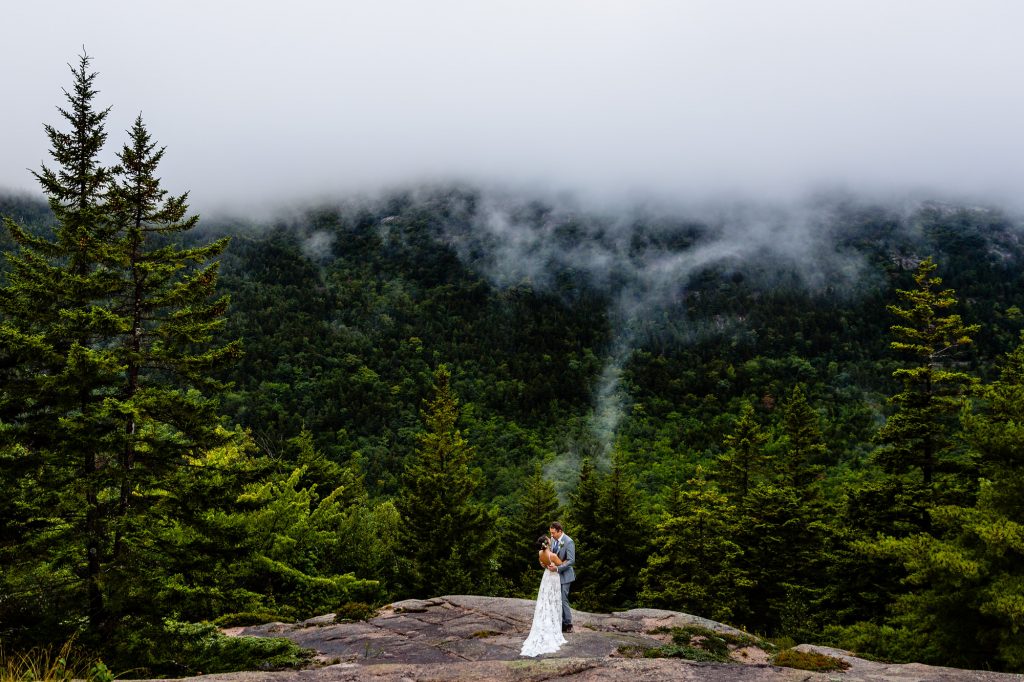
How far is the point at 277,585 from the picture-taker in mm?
24891

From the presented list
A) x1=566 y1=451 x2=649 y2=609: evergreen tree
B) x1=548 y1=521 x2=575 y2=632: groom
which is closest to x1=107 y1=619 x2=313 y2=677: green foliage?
x1=548 y1=521 x2=575 y2=632: groom

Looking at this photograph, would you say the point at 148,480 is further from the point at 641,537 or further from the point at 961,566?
the point at 641,537

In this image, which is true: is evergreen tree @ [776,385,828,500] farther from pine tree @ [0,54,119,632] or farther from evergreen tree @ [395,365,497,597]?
pine tree @ [0,54,119,632]

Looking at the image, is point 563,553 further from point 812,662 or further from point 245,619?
point 245,619

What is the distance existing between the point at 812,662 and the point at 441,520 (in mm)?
28634

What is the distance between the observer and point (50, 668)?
8.36 m

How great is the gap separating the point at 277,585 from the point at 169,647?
13.5 m

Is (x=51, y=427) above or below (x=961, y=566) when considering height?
above

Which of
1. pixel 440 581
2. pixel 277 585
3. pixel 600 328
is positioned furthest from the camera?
pixel 600 328

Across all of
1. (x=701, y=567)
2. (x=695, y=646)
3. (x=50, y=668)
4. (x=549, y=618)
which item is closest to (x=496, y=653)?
(x=549, y=618)

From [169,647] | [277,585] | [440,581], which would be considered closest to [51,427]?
[169,647]

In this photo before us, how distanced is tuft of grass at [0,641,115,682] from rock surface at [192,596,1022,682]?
1.76 m

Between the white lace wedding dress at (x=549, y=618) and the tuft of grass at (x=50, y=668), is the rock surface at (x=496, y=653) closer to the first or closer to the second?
the white lace wedding dress at (x=549, y=618)

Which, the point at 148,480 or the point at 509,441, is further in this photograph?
the point at 509,441
